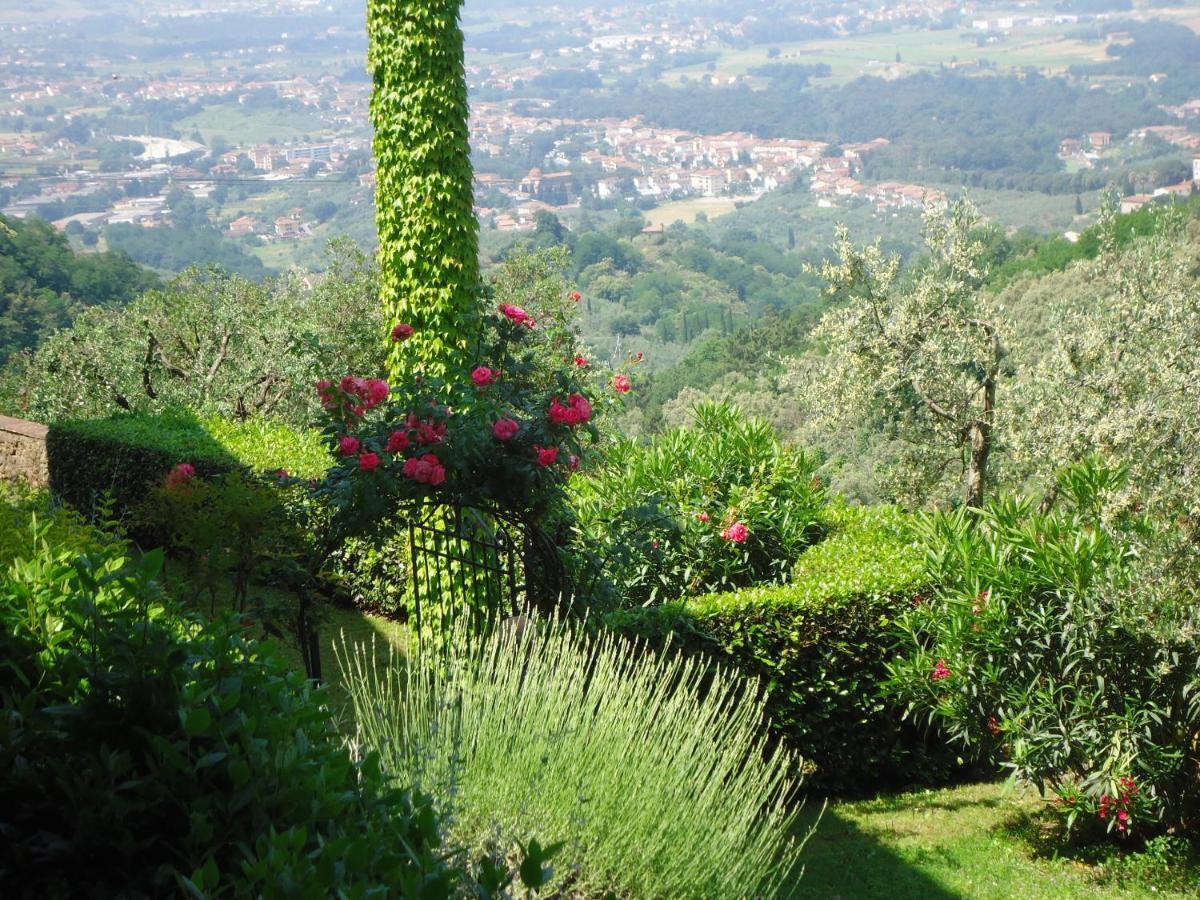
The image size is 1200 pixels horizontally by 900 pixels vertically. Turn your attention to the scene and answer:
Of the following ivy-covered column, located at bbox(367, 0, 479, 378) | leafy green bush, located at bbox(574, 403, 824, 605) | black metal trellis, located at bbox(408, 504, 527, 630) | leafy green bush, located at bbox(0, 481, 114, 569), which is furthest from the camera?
leafy green bush, located at bbox(574, 403, 824, 605)

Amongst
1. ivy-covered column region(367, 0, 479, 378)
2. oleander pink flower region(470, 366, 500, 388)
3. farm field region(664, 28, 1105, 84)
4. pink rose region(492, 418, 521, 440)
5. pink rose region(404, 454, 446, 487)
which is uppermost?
farm field region(664, 28, 1105, 84)

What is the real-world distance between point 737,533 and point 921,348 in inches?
127

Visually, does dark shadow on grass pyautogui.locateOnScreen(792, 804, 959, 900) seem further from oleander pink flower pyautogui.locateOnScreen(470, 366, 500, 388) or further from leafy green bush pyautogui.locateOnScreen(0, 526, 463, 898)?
leafy green bush pyautogui.locateOnScreen(0, 526, 463, 898)

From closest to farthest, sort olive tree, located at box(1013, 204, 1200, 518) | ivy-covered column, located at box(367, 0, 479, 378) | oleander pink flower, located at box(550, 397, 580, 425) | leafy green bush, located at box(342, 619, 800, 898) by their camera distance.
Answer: leafy green bush, located at box(342, 619, 800, 898) → oleander pink flower, located at box(550, 397, 580, 425) → ivy-covered column, located at box(367, 0, 479, 378) → olive tree, located at box(1013, 204, 1200, 518)

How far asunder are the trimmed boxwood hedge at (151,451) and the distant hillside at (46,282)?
8.43 meters

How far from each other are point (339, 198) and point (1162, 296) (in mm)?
51062

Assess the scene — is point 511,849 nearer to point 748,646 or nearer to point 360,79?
point 748,646

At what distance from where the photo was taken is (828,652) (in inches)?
213

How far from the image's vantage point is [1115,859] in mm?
4762

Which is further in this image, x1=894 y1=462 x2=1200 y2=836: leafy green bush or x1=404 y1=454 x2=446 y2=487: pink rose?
x1=894 y1=462 x2=1200 y2=836: leafy green bush

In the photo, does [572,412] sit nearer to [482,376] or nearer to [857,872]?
[482,376]

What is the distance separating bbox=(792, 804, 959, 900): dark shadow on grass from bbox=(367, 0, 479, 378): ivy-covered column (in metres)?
3.01

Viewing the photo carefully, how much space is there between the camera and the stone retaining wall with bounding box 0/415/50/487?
346 inches

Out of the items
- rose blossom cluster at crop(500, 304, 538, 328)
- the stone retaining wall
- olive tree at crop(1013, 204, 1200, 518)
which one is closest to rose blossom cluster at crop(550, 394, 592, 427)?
rose blossom cluster at crop(500, 304, 538, 328)
